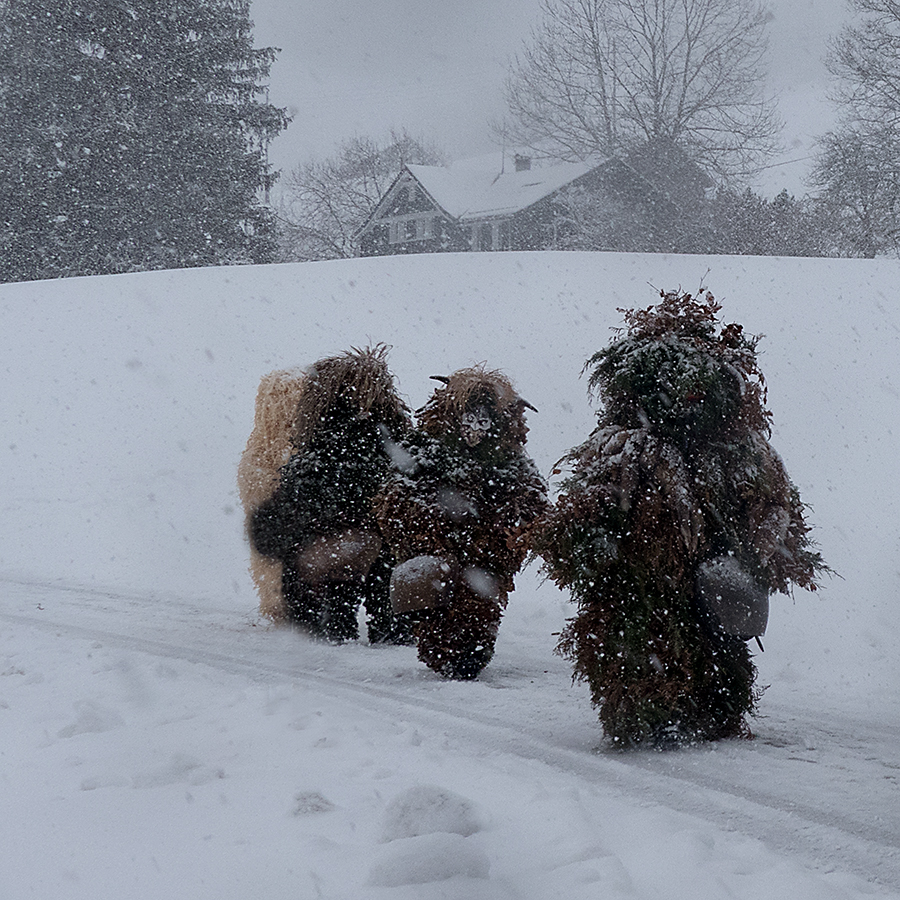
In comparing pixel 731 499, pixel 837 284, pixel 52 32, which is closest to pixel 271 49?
pixel 52 32

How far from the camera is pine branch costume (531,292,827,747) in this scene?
4328 millimetres

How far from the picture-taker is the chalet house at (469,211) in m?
30.2

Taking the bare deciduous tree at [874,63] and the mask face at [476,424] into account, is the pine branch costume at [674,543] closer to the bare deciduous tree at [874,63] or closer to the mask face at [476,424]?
the mask face at [476,424]

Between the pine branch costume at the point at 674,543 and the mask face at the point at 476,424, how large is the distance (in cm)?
127

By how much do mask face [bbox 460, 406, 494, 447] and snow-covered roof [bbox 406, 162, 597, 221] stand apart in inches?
967

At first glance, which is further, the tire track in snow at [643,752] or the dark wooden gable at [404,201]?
the dark wooden gable at [404,201]

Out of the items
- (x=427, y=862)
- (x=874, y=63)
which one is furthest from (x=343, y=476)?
(x=874, y=63)

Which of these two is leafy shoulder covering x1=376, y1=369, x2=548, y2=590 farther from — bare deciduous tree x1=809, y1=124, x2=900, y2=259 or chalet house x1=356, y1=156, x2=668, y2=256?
chalet house x1=356, y1=156, x2=668, y2=256

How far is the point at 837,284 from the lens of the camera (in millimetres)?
13766

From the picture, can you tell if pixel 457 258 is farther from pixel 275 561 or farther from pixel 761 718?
pixel 761 718

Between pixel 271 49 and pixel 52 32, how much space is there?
5886mm

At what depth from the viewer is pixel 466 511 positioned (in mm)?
5762

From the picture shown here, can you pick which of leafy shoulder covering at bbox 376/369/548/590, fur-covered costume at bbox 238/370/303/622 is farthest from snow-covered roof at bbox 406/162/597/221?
leafy shoulder covering at bbox 376/369/548/590

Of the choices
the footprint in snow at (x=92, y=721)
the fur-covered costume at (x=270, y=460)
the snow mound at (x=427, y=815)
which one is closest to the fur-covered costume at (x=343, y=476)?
the fur-covered costume at (x=270, y=460)
